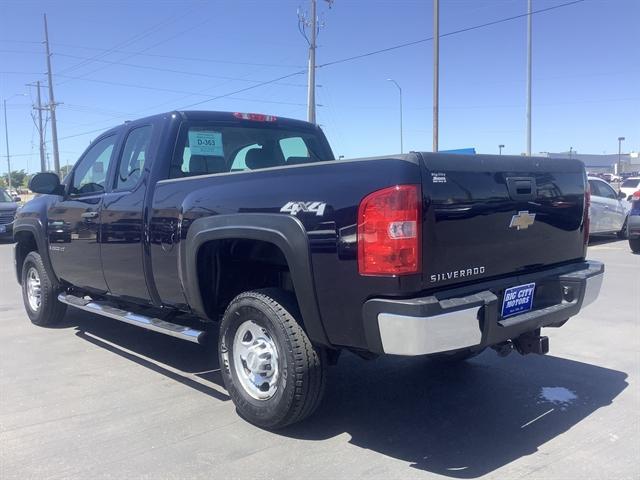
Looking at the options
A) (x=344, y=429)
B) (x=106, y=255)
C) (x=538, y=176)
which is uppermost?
(x=538, y=176)

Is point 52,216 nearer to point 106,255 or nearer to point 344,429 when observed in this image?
point 106,255

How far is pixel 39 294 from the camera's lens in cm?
671

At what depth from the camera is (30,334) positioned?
6.41 meters

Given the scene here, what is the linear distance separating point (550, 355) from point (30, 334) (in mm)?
5300

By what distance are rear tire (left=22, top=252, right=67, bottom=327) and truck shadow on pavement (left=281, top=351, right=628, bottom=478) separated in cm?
336

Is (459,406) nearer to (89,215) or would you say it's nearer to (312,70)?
(89,215)

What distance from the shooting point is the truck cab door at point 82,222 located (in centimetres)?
535

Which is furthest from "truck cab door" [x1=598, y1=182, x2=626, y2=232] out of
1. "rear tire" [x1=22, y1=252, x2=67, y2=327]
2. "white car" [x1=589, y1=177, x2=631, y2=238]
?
"rear tire" [x1=22, y1=252, x2=67, y2=327]

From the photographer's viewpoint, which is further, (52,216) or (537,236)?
(52,216)

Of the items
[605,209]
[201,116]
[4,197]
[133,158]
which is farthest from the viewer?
[4,197]

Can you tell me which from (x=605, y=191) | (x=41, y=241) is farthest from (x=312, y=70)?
(x=41, y=241)

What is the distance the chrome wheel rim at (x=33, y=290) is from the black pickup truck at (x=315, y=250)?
164 centimetres

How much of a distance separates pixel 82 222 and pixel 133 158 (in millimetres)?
860

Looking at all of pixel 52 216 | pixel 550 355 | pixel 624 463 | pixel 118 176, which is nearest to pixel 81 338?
pixel 52 216
